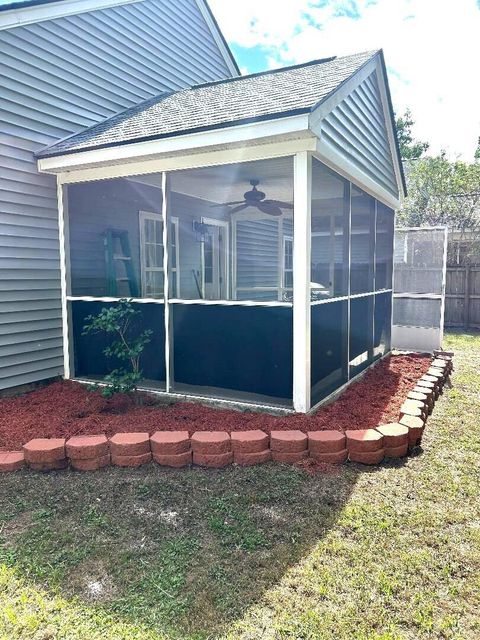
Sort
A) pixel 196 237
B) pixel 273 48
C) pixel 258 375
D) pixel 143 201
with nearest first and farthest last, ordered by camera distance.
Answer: pixel 258 375 → pixel 143 201 → pixel 196 237 → pixel 273 48

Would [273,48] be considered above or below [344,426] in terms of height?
above

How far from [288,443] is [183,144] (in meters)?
2.92

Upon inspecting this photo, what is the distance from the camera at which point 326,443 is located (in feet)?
11.8

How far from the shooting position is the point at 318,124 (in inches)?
154

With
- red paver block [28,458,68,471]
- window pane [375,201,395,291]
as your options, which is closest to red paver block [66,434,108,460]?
red paver block [28,458,68,471]

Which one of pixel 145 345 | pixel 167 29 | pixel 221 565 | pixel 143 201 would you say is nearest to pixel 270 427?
pixel 221 565

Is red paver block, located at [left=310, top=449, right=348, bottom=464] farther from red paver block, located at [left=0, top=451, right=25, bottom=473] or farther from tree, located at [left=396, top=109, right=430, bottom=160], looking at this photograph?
tree, located at [left=396, top=109, right=430, bottom=160]

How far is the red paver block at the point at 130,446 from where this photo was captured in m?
3.55

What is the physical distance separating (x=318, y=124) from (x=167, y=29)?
5.46 meters

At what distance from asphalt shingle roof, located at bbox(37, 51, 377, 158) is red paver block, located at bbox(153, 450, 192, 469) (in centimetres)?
287

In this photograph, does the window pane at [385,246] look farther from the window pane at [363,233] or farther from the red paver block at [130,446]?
the red paver block at [130,446]

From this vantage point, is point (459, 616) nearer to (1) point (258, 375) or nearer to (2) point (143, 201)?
(1) point (258, 375)

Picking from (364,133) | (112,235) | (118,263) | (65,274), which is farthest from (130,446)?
(364,133)

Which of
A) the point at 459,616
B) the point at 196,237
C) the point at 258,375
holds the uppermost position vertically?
the point at 196,237
